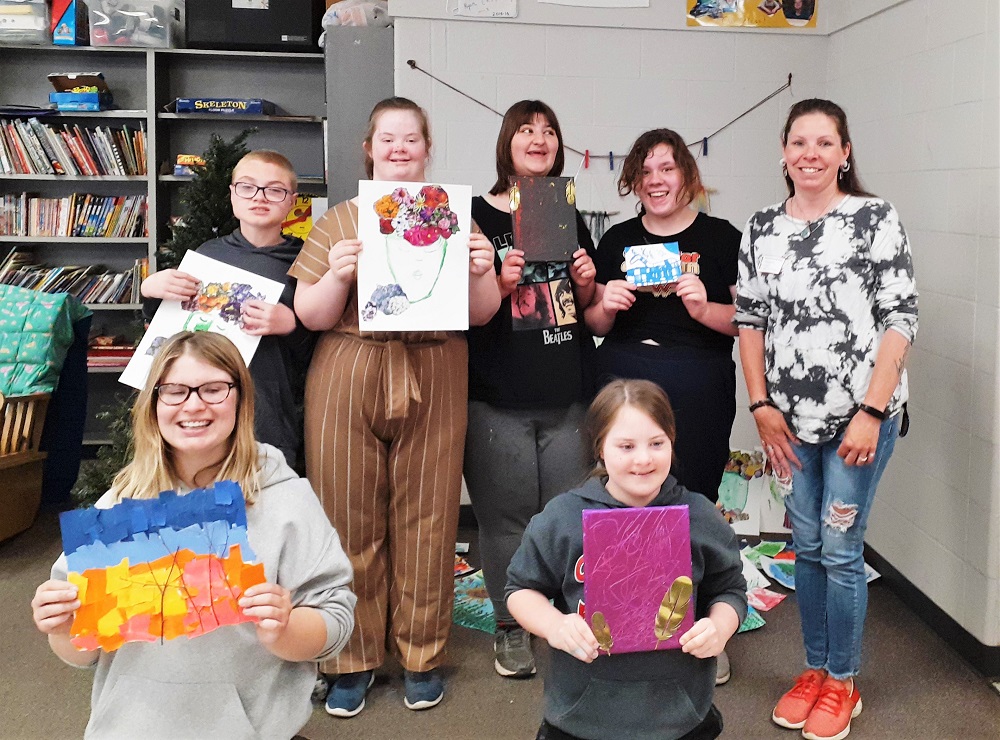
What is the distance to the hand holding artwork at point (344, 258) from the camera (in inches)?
82.2

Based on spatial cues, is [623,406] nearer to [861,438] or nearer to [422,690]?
[861,438]

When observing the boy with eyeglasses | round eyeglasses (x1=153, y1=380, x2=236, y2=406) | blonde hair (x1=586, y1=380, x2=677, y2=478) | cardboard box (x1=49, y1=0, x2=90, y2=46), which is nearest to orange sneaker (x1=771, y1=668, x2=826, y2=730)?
blonde hair (x1=586, y1=380, x2=677, y2=478)

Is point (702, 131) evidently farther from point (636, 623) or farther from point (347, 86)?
point (636, 623)

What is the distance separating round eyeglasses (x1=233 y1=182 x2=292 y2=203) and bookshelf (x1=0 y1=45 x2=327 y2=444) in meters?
2.75

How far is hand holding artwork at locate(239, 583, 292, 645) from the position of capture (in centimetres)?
132

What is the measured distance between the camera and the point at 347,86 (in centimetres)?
388

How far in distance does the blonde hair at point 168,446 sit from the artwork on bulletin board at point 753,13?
9.00 ft

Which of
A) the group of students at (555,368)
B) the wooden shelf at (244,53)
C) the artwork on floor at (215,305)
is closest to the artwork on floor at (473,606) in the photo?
the group of students at (555,368)

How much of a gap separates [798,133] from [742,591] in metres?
1.10

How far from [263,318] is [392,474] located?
19.2 inches

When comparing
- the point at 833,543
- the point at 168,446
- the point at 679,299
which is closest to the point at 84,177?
the point at 679,299

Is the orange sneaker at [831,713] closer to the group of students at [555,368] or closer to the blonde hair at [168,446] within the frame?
the group of students at [555,368]

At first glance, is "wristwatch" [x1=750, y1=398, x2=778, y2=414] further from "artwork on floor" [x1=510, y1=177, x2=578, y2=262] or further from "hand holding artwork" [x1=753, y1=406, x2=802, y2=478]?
"artwork on floor" [x1=510, y1=177, x2=578, y2=262]

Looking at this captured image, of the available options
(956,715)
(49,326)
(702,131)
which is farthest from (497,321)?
(49,326)
